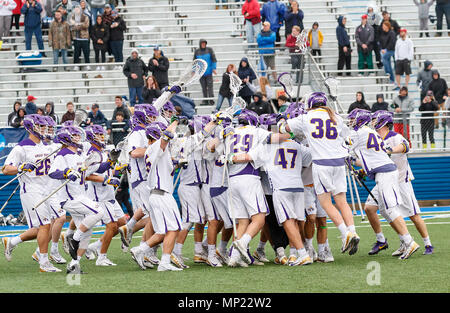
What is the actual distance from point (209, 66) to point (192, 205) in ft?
35.8

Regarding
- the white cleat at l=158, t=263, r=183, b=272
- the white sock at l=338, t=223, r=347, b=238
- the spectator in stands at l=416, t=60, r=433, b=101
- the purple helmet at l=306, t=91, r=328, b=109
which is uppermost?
the purple helmet at l=306, t=91, r=328, b=109

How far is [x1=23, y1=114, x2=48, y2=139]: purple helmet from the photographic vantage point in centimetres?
1225

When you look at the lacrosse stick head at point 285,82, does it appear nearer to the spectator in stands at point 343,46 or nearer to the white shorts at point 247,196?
the white shorts at point 247,196

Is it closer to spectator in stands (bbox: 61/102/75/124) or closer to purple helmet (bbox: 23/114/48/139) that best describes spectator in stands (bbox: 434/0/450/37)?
spectator in stands (bbox: 61/102/75/124)

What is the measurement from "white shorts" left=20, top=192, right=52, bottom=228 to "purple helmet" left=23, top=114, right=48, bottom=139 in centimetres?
86

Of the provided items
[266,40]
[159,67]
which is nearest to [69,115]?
[159,67]

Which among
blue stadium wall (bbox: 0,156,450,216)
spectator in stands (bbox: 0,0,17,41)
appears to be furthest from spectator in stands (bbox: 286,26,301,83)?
spectator in stands (bbox: 0,0,17,41)

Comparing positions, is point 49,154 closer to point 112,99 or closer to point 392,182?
point 392,182

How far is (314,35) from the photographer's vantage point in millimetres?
24203

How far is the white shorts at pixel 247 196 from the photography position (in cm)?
1137

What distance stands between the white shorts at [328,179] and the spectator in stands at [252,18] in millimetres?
13203

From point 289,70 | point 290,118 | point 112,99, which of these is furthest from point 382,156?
point 112,99

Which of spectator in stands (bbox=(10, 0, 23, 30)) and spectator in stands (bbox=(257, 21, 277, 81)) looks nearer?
spectator in stands (bbox=(257, 21, 277, 81))

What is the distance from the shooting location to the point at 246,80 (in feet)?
69.4
